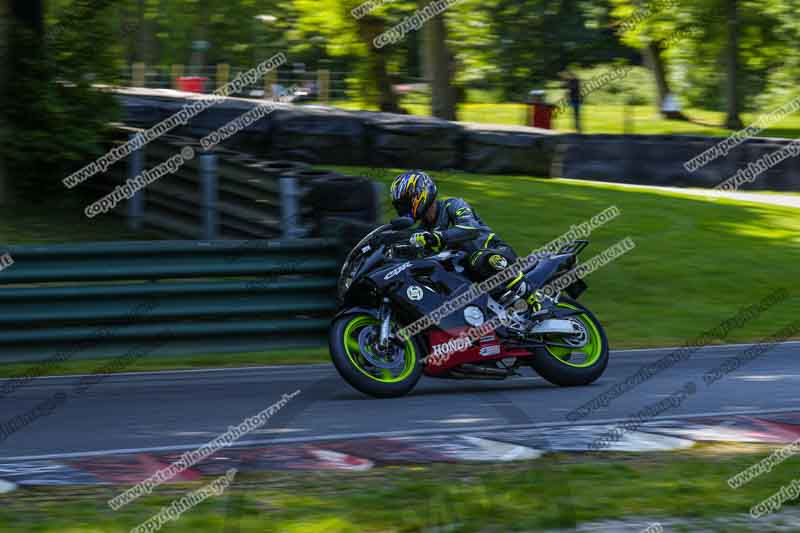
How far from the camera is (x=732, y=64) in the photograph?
36.2 m

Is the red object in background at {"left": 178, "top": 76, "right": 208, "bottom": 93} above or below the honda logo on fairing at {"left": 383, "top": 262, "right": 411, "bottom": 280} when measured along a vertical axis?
above

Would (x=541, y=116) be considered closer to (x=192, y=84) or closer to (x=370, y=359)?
(x=192, y=84)

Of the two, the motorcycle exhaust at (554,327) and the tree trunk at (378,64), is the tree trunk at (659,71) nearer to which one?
the tree trunk at (378,64)

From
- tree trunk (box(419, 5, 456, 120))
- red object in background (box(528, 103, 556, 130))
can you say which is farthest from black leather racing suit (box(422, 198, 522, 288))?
red object in background (box(528, 103, 556, 130))

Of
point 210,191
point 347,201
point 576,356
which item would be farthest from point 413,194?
point 210,191

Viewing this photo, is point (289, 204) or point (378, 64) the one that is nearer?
point (289, 204)

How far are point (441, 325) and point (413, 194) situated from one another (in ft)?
3.20

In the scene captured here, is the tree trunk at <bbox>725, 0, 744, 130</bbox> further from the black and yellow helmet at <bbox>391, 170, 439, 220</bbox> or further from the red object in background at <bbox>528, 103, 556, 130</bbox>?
the black and yellow helmet at <bbox>391, 170, 439, 220</bbox>

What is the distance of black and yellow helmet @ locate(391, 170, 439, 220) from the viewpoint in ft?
29.0

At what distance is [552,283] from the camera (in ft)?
30.4

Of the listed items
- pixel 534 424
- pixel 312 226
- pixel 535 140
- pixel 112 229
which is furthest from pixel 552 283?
pixel 535 140

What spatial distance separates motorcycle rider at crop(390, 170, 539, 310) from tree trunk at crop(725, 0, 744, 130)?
28525 millimetres

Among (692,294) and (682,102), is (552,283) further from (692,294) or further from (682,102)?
(682,102)

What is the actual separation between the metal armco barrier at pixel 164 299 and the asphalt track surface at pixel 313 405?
23.1 inches
